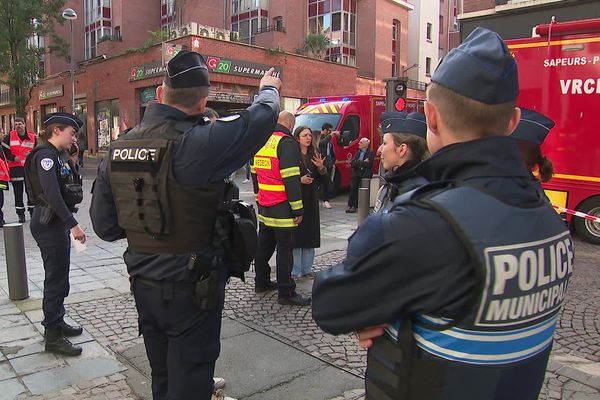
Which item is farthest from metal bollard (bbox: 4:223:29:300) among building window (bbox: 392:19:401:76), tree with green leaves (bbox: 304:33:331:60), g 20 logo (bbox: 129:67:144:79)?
building window (bbox: 392:19:401:76)

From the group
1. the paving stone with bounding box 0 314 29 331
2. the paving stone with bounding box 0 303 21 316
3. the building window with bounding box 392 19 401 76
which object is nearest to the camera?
the paving stone with bounding box 0 314 29 331

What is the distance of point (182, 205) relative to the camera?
2.33 metres

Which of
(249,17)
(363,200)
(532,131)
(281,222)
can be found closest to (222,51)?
(249,17)

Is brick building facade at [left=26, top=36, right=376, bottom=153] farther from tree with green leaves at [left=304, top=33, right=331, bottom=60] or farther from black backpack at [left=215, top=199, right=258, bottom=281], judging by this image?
black backpack at [left=215, top=199, right=258, bottom=281]

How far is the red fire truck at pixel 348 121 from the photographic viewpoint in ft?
43.8

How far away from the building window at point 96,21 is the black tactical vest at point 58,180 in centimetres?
3416

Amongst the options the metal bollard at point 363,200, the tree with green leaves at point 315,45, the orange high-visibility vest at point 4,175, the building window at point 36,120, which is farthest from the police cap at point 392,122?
the building window at point 36,120

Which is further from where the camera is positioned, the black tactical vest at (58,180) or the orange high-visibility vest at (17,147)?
the orange high-visibility vest at (17,147)

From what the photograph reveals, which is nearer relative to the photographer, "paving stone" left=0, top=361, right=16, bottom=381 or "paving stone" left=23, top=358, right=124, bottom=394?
"paving stone" left=23, top=358, right=124, bottom=394

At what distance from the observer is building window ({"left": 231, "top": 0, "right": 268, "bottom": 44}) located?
117 ft

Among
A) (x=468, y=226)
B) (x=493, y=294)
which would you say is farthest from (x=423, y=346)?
(x=468, y=226)

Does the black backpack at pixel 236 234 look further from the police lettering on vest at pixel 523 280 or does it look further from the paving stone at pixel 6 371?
the paving stone at pixel 6 371

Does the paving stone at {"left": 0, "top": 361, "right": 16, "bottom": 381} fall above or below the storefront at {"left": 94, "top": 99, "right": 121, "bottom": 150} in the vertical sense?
below

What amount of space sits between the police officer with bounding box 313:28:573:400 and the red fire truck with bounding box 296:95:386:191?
462 inches
